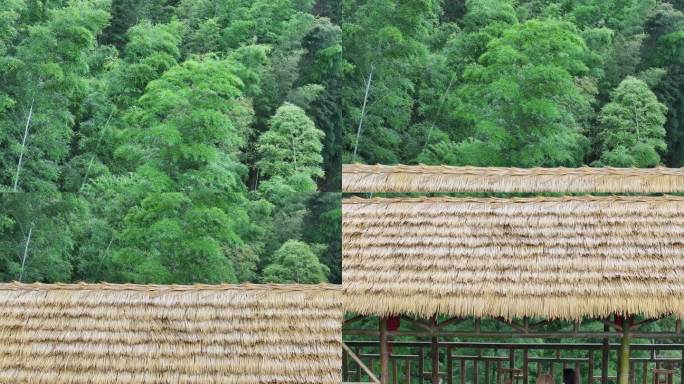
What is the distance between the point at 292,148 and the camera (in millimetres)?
5145

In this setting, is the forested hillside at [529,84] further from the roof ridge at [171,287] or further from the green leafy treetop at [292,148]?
the roof ridge at [171,287]

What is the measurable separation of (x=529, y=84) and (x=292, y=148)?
1.70 metres

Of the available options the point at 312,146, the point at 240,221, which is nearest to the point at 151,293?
the point at 240,221

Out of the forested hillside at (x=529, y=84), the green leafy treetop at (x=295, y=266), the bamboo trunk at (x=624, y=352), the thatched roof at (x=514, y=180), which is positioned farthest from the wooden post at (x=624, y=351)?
the green leafy treetop at (x=295, y=266)

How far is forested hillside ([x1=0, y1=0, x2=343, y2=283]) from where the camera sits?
5.16 meters

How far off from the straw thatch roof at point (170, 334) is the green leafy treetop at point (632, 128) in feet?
7.24

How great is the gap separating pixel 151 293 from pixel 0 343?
2.52 feet

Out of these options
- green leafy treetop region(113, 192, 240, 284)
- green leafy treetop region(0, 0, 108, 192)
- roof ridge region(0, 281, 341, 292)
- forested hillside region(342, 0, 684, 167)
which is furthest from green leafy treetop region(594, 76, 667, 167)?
green leafy treetop region(0, 0, 108, 192)

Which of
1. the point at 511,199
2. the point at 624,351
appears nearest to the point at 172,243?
the point at 511,199

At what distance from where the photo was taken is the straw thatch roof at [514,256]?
457cm

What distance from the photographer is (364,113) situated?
5.41 meters

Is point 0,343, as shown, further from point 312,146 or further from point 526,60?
point 526,60

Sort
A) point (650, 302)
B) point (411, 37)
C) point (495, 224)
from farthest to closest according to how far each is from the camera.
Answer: point (411, 37) → point (495, 224) → point (650, 302)

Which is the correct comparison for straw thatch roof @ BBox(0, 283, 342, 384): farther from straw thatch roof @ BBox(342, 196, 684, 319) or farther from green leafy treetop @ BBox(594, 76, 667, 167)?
green leafy treetop @ BBox(594, 76, 667, 167)
